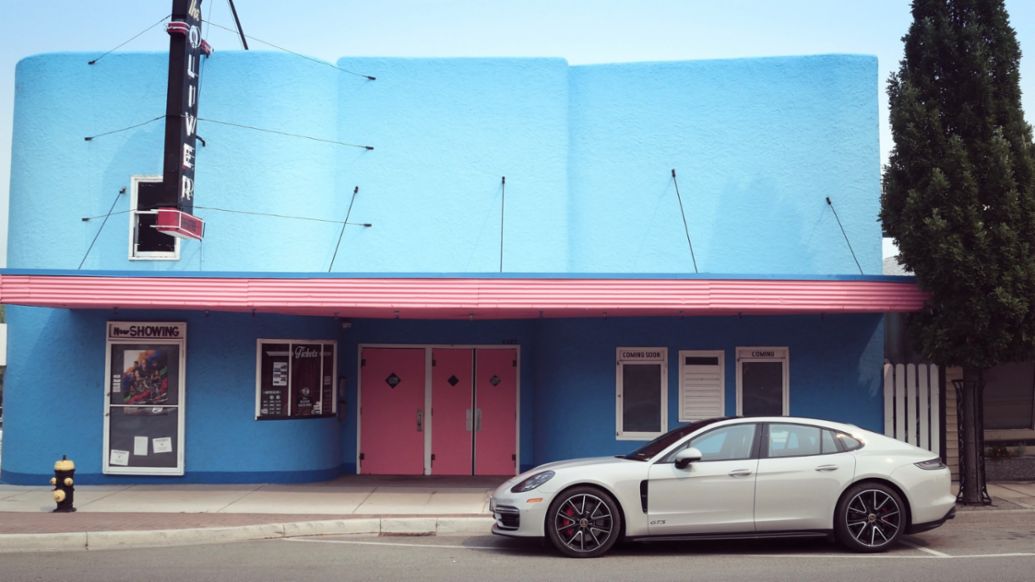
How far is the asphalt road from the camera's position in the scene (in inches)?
337

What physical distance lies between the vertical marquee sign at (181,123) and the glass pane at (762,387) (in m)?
8.23

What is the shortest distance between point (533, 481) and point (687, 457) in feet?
4.96

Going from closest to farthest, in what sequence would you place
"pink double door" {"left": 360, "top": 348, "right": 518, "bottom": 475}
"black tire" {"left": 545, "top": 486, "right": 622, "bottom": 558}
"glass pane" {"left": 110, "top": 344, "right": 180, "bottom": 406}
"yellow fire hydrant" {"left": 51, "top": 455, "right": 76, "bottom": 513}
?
1. "black tire" {"left": 545, "top": 486, "right": 622, "bottom": 558}
2. "yellow fire hydrant" {"left": 51, "top": 455, "right": 76, "bottom": 513}
3. "glass pane" {"left": 110, "top": 344, "right": 180, "bottom": 406}
4. "pink double door" {"left": 360, "top": 348, "right": 518, "bottom": 475}

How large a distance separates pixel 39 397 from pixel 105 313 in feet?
5.05

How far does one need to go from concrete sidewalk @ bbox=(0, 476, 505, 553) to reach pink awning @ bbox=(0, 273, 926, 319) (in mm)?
2528

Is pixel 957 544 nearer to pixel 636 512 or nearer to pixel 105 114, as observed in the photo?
pixel 636 512

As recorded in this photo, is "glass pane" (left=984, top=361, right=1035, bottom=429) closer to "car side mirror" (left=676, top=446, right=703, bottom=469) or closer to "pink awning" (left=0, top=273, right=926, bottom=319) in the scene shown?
"pink awning" (left=0, top=273, right=926, bottom=319)

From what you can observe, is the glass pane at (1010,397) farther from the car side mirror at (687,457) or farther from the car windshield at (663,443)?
the car side mirror at (687,457)

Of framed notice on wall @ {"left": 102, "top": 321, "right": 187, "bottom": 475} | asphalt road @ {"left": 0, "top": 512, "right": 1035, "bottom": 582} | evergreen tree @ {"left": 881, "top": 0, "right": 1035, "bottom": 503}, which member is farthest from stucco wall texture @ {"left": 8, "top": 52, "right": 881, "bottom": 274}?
asphalt road @ {"left": 0, "top": 512, "right": 1035, "bottom": 582}

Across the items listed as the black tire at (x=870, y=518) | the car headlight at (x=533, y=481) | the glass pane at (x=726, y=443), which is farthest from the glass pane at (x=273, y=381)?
the black tire at (x=870, y=518)

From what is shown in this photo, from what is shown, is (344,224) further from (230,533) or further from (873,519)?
(873,519)

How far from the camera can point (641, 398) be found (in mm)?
14688

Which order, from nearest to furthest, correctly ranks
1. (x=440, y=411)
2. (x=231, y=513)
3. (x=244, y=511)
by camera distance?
(x=231, y=513) → (x=244, y=511) → (x=440, y=411)

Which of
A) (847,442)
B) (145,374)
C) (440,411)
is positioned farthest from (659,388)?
(145,374)
